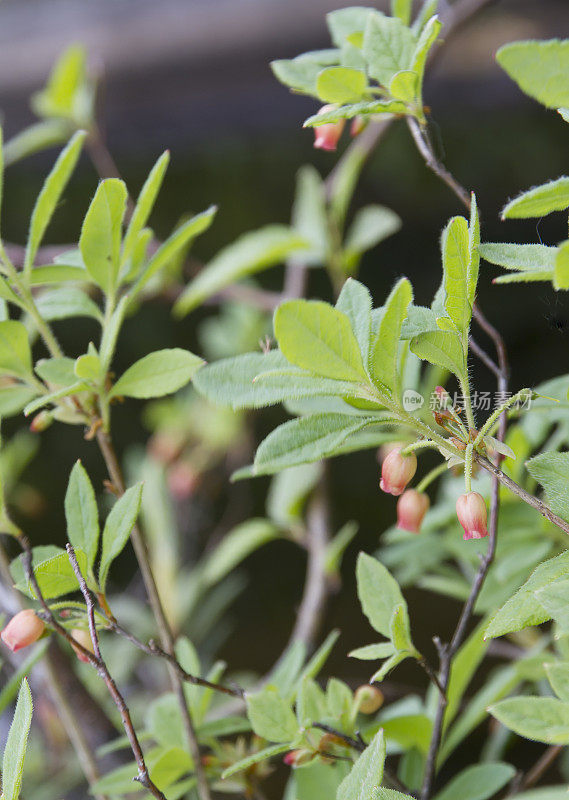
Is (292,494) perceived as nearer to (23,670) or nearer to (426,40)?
(23,670)

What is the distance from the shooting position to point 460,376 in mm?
311

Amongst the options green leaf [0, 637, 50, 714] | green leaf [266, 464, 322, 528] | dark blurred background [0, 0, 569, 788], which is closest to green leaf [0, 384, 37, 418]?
green leaf [0, 637, 50, 714]

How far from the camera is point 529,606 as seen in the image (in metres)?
0.29

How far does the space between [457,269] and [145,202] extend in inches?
7.1

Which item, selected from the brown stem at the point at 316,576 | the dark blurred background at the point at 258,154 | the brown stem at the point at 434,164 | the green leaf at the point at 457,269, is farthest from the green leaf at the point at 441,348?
the dark blurred background at the point at 258,154

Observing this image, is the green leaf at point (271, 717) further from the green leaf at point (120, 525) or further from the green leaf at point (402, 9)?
the green leaf at point (402, 9)

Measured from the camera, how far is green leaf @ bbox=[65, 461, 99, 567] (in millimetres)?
375

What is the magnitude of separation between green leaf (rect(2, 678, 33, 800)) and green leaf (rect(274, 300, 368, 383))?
172mm

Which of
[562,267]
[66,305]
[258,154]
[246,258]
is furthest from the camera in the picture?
[258,154]

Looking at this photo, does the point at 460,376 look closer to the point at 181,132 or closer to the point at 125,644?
the point at 125,644

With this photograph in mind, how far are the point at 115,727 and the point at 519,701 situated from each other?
0.41 m

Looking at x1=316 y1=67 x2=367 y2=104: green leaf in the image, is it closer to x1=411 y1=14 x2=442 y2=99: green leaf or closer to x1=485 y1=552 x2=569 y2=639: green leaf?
x1=411 y1=14 x2=442 y2=99: green leaf

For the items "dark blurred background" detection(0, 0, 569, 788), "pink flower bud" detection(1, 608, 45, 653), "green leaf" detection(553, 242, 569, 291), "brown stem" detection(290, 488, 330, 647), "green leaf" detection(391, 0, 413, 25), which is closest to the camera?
"green leaf" detection(553, 242, 569, 291)

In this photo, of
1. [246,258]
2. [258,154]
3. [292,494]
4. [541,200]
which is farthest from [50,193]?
[258,154]
